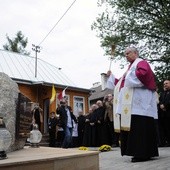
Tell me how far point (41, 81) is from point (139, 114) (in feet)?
62.7

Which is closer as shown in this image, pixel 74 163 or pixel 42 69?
pixel 74 163

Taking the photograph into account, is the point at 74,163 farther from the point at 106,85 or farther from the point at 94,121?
the point at 94,121

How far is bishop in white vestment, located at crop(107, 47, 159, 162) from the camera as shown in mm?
5882

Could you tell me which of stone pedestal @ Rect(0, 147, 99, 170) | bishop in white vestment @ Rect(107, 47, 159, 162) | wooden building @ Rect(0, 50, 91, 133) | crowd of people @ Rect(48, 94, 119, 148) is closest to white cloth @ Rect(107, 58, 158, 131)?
bishop in white vestment @ Rect(107, 47, 159, 162)

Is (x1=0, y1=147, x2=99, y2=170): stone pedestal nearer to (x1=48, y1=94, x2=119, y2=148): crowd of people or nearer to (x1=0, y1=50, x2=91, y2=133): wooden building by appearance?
(x1=48, y1=94, x2=119, y2=148): crowd of people

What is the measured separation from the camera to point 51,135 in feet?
52.5

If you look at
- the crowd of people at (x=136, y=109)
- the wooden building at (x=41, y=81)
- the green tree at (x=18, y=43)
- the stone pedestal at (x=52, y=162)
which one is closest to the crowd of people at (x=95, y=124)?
the crowd of people at (x=136, y=109)

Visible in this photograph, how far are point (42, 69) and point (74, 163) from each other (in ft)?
81.7

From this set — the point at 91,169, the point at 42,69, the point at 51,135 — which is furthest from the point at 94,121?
the point at 42,69

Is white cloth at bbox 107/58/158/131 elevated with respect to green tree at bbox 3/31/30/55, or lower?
lower

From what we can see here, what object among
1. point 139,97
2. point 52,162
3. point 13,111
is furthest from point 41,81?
point 52,162

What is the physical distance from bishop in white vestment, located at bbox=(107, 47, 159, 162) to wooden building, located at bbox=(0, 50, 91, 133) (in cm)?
1684

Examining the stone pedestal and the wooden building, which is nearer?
the stone pedestal

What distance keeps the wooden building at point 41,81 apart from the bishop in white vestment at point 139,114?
16.8m
